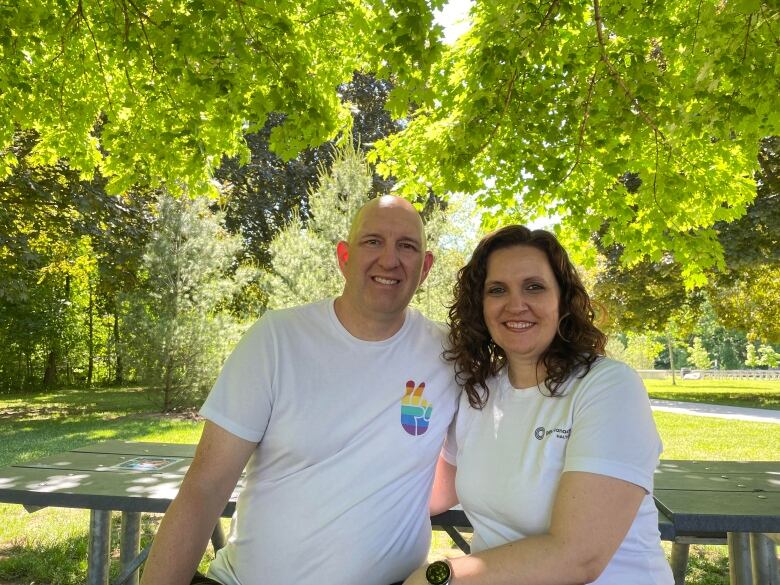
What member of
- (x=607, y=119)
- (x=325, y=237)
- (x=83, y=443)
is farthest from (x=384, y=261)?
(x=325, y=237)

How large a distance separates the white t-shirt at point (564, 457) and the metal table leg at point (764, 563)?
1.44 m

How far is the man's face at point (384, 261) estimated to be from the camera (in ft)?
8.05

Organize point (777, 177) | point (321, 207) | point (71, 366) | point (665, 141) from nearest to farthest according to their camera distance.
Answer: point (665, 141)
point (321, 207)
point (777, 177)
point (71, 366)

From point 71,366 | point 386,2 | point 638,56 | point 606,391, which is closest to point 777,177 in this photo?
point 638,56

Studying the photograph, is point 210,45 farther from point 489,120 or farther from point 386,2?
point 489,120

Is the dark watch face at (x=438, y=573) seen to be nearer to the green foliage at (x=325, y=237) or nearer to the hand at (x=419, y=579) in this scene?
the hand at (x=419, y=579)

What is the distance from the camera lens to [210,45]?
14.6 ft

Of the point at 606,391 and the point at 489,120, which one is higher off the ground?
the point at 489,120

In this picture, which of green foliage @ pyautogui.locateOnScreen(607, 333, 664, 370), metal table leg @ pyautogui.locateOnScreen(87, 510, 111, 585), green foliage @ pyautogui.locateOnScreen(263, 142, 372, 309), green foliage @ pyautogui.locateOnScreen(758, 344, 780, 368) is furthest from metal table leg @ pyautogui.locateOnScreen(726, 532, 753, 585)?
green foliage @ pyautogui.locateOnScreen(758, 344, 780, 368)

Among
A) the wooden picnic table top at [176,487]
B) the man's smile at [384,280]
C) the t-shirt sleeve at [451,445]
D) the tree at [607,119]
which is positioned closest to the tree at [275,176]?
the tree at [607,119]

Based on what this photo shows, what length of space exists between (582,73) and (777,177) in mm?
11343

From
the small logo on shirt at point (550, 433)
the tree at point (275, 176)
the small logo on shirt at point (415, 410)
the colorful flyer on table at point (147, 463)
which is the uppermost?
the tree at point (275, 176)

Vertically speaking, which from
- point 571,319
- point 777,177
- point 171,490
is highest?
point 777,177

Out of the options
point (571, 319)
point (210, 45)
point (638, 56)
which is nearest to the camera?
point (571, 319)
